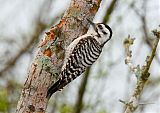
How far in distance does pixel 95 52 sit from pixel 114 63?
3962mm

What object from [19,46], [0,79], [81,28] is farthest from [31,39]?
[81,28]

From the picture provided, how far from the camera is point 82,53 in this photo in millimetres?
5789

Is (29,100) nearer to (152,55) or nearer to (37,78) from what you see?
(37,78)

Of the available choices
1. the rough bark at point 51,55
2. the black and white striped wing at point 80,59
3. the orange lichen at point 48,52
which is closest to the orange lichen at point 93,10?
the rough bark at point 51,55

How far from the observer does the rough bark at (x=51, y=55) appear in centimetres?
437

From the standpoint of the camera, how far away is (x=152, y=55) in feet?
14.5

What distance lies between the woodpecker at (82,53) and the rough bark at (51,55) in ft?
0.71

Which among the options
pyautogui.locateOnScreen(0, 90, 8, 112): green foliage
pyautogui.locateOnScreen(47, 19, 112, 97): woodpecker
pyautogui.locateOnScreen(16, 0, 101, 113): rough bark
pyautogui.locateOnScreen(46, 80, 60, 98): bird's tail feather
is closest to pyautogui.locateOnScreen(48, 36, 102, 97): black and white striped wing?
pyautogui.locateOnScreen(47, 19, 112, 97): woodpecker

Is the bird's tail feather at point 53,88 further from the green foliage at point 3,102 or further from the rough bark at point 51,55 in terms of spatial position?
the green foliage at point 3,102

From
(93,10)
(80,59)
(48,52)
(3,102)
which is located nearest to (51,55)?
(48,52)

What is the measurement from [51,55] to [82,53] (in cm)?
119

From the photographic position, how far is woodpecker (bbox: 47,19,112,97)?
527cm

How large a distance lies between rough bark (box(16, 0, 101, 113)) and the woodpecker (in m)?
0.22

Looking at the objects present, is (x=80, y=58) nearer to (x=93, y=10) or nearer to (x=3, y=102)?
(x=93, y=10)
